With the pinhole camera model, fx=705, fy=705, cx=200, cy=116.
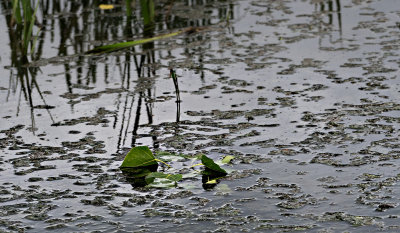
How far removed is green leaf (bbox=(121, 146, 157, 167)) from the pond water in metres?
0.07

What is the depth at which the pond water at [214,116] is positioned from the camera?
2412 mm

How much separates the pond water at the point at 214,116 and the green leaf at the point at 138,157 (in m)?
0.07

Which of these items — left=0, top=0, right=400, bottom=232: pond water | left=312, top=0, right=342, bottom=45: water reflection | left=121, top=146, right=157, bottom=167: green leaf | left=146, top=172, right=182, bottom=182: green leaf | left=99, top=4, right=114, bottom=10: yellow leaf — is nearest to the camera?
left=0, top=0, right=400, bottom=232: pond water

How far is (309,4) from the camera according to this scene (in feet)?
18.2

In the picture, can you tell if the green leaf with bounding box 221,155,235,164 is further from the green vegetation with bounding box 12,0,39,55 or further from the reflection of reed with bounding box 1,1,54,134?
the green vegetation with bounding box 12,0,39,55

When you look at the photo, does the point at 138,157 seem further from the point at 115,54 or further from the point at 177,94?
the point at 115,54

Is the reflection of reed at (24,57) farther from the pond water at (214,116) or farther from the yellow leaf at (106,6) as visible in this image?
the yellow leaf at (106,6)

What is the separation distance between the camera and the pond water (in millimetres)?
2412

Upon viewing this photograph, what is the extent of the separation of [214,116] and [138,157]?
0.69 meters

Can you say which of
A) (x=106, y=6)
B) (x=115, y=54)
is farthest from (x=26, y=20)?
(x=106, y=6)

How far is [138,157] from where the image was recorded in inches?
110

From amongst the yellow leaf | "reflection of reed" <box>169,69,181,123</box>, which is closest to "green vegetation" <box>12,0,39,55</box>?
the yellow leaf

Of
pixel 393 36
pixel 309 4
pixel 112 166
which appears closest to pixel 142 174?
pixel 112 166

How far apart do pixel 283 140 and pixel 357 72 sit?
3.57 feet
